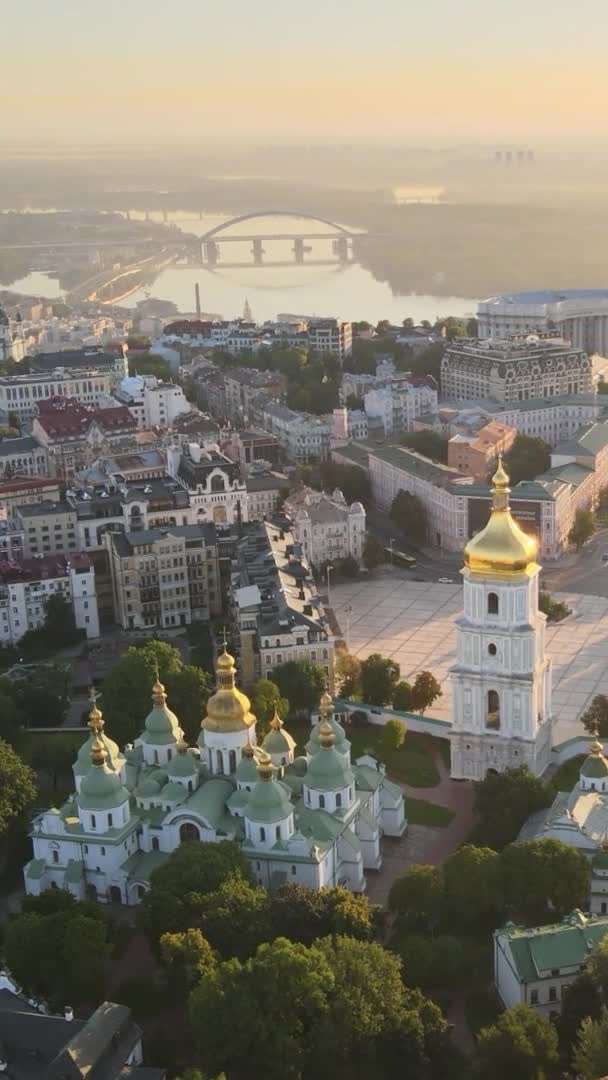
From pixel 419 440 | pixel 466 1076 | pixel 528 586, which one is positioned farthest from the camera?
pixel 419 440

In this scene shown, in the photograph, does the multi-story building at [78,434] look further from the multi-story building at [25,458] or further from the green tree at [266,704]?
the green tree at [266,704]

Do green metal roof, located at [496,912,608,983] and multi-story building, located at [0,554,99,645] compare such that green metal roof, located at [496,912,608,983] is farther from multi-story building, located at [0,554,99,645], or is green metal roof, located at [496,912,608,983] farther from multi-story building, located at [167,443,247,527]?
multi-story building, located at [167,443,247,527]

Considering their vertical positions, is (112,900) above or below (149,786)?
below

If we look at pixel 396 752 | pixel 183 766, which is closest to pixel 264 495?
pixel 396 752

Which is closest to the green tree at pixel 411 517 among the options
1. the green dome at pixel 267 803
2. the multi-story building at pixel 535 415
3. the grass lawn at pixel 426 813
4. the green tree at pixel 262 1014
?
the multi-story building at pixel 535 415

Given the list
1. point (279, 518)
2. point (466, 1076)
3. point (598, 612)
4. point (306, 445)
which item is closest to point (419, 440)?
point (306, 445)

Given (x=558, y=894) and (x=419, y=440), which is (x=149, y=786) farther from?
(x=419, y=440)

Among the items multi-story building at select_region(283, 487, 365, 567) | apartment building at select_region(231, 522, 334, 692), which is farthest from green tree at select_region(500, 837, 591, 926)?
multi-story building at select_region(283, 487, 365, 567)
